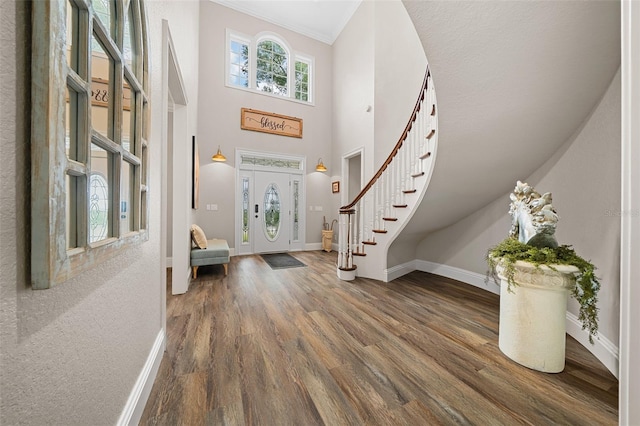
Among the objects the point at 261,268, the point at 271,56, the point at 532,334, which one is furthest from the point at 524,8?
the point at 271,56

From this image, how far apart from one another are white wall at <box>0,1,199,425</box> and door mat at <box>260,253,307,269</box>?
3.08 metres

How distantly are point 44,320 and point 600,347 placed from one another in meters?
2.94

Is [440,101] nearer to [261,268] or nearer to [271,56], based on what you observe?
[261,268]

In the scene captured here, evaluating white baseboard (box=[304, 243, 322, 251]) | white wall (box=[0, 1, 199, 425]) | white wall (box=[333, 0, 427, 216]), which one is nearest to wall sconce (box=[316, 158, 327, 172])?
white wall (box=[333, 0, 427, 216])

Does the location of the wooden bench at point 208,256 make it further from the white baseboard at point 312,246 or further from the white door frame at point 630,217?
the white door frame at point 630,217

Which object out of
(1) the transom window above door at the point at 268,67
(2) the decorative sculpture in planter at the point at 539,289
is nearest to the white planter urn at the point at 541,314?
(2) the decorative sculpture in planter at the point at 539,289

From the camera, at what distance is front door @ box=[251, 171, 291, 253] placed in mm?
5234

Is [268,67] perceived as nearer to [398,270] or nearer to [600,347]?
[398,270]

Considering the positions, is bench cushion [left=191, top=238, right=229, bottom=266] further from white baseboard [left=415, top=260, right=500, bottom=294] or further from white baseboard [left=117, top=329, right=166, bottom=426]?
white baseboard [left=415, top=260, right=500, bottom=294]

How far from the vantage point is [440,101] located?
2020 mm

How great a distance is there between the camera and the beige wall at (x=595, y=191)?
169 cm

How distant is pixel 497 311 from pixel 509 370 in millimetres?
1028

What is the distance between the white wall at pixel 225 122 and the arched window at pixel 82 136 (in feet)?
12.9

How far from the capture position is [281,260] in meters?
4.61
